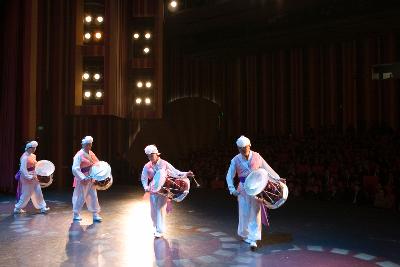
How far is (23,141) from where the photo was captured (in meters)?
10.8

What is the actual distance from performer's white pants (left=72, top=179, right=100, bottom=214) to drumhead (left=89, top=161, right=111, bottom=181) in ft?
1.05

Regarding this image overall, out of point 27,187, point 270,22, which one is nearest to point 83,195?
point 27,187

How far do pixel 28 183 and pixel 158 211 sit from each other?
134 inches

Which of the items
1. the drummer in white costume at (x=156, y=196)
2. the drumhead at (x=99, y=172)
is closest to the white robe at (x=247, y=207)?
the drummer in white costume at (x=156, y=196)

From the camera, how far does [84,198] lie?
24.0 ft

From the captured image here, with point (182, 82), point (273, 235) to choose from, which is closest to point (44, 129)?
point (182, 82)

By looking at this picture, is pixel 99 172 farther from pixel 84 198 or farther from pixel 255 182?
pixel 255 182

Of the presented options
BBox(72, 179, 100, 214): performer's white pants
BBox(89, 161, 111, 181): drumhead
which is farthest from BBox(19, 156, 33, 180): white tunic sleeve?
BBox(89, 161, 111, 181): drumhead

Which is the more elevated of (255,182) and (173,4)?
(173,4)

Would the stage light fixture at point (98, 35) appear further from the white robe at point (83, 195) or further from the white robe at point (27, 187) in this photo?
the white robe at point (83, 195)

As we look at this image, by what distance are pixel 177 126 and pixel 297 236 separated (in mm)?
10873

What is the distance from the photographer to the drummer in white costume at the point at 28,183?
796 cm

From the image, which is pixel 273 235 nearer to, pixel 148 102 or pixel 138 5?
pixel 148 102

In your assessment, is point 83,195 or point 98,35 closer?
point 83,195
